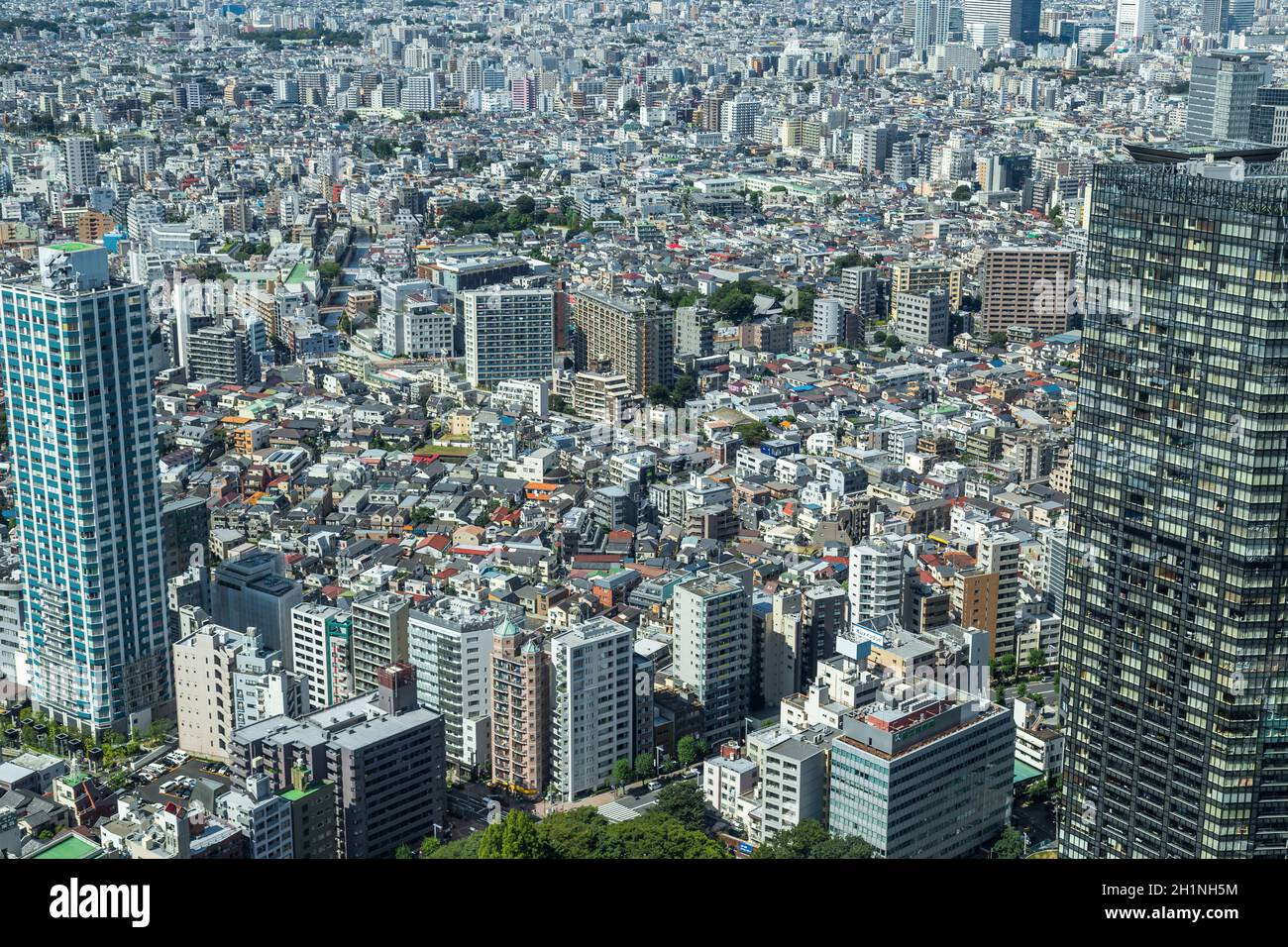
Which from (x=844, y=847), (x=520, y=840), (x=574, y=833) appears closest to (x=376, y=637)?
(x=574, y=833)

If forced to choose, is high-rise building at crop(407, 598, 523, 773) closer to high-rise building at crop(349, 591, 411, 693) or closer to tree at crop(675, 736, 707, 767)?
high-rise building at crop(349, 591, 411, 693)

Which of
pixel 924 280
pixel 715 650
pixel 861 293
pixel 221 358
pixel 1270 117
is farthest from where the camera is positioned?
pixel 1270 117

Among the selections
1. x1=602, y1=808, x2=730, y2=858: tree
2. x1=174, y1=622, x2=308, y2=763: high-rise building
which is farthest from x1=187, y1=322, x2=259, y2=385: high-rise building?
x1=602, y1=808, x2=730, y2=858: tree

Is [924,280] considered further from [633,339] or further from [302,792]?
[302,792]
